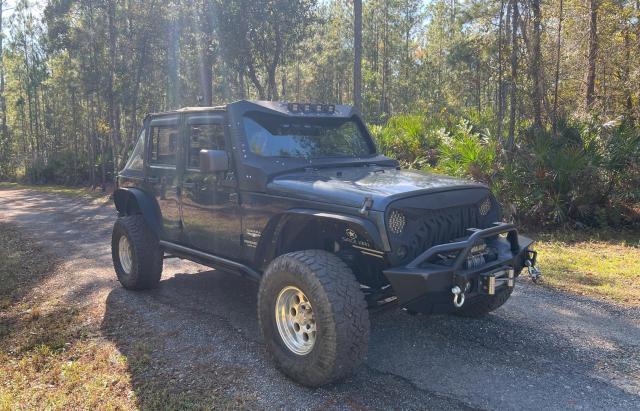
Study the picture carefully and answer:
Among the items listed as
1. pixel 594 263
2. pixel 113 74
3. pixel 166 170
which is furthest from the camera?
pixel 113 74

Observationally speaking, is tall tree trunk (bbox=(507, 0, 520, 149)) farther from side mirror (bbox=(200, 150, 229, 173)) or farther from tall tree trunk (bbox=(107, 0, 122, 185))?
tall tree trunk (bbox=(107, 0, 122, 185))

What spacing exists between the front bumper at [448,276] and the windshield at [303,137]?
69.4 inches

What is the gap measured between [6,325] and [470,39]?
14665mm

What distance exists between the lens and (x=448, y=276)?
3.58 m

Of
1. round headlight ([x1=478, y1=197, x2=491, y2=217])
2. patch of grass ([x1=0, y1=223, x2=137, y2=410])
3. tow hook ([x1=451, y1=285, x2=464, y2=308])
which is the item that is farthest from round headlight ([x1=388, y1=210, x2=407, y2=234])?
patch of grass ([x1=0, y1=223, x2=137, y2=410])

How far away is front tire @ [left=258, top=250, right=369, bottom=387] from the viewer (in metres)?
3.55

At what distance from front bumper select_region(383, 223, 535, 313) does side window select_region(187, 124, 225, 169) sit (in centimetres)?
225

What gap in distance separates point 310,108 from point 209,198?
1.33 metres

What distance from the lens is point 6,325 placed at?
17.2ft

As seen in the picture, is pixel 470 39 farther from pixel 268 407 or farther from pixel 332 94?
pixel 332 94

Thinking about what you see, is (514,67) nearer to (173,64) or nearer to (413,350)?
(413,350)

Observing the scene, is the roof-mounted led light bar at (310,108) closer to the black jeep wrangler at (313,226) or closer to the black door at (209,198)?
the black jeep wrangler at (313,226)

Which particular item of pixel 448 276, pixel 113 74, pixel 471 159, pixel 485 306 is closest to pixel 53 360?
pixel 448 276

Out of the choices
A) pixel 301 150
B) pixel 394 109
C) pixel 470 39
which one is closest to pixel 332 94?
pixel 394 109
